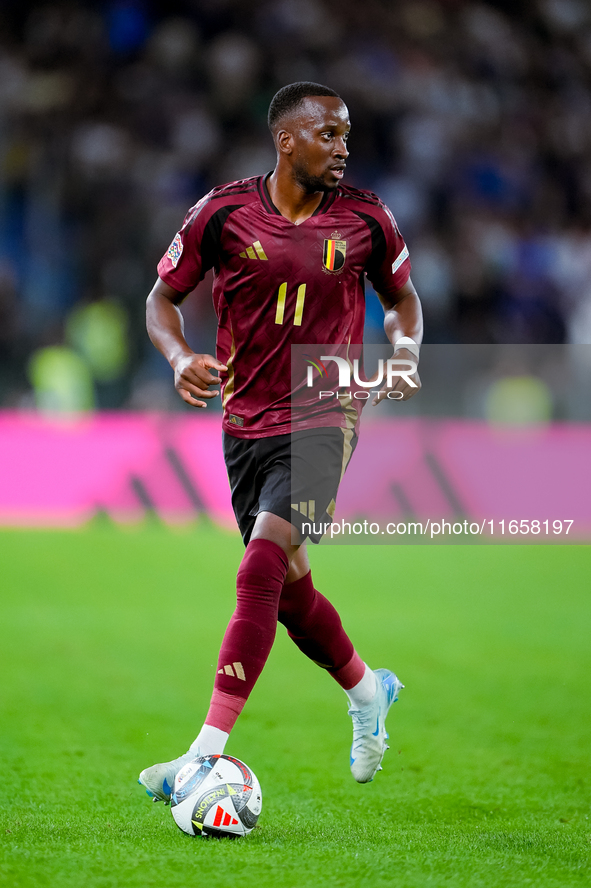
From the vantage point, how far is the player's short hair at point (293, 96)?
3268 mm

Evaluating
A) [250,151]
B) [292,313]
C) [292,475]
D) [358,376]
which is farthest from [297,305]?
[250,151]

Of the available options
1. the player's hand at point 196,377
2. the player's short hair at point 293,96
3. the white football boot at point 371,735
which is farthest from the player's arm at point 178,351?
the white football boot at point 371,735

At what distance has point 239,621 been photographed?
9.71 feet

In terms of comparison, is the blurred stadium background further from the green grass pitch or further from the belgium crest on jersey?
the belgium crest on jersey

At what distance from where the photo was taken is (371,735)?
3.40 metres

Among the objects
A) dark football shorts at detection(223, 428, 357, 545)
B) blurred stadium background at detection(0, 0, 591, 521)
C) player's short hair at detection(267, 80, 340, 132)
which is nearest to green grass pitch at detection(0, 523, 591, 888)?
dark football shorts at detection(223, 428, 357, 545)

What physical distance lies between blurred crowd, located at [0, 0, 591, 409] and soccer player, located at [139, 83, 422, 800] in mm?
6624

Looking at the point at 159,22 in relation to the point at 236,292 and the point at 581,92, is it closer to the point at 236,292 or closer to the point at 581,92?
the point at 581,92

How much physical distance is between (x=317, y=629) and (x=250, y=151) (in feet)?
33.0

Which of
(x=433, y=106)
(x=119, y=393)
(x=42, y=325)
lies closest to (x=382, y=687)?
(x=119, y=393)

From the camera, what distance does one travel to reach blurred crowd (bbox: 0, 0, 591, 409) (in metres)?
10.9

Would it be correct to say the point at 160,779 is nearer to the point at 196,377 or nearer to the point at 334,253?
the point at 196,377

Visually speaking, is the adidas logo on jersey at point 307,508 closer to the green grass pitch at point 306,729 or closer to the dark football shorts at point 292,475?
the dark football shorts at point 292,475

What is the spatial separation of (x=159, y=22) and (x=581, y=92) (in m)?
5.65
